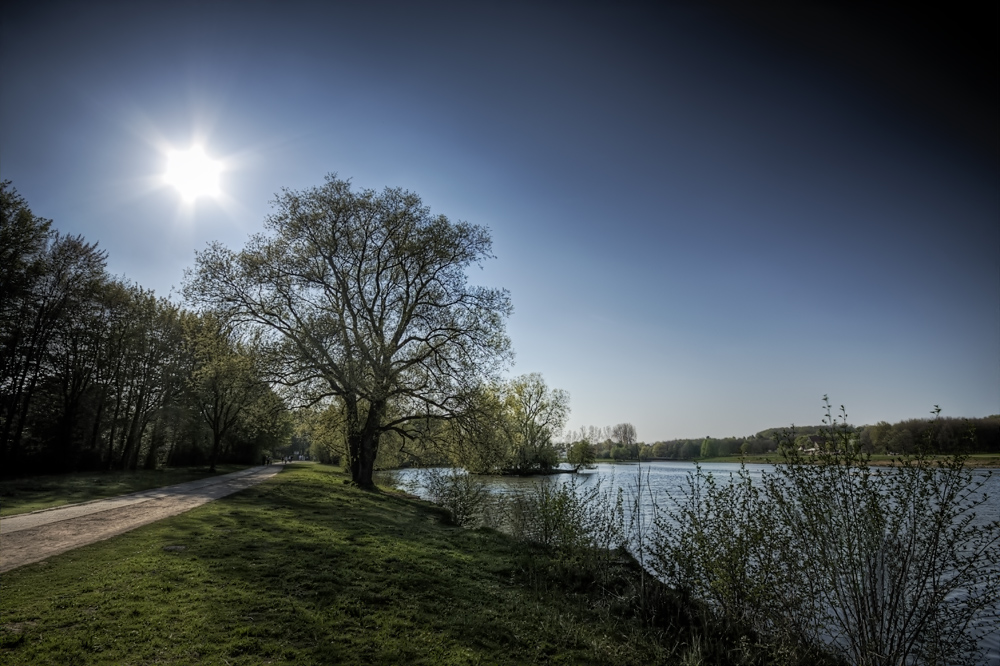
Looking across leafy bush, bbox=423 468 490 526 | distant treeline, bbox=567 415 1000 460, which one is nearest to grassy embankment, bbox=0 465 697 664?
distant treeline, bbox=567 415 1000 460

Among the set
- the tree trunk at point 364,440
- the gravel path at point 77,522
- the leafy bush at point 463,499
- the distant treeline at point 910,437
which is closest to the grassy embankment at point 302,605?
the gravel path at point 77,522

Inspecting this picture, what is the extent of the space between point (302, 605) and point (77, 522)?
8.43 m

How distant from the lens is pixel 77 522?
35.3 ft

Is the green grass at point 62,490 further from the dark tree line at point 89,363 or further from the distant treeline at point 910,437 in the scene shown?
the distant treeline at point 910,437

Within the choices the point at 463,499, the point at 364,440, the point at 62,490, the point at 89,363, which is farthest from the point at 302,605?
the point at 89,363

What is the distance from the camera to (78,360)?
25.8m

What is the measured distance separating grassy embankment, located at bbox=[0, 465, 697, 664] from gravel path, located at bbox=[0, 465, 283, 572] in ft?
2.03

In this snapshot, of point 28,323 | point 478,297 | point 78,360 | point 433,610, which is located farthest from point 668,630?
point 78,360

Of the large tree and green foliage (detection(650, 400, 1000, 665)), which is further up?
the large tree

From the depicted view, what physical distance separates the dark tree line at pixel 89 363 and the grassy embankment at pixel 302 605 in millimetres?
9455

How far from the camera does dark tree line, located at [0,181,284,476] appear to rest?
19.5 metres

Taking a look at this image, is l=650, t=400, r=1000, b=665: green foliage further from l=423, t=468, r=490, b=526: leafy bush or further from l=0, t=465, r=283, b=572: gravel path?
l=0, t=465, r=283, b=572: gravel path

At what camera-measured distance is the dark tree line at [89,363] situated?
63.9ft

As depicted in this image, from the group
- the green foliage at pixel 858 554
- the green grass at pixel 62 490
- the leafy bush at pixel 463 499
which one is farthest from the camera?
the leafy bush at pixel 463 499
